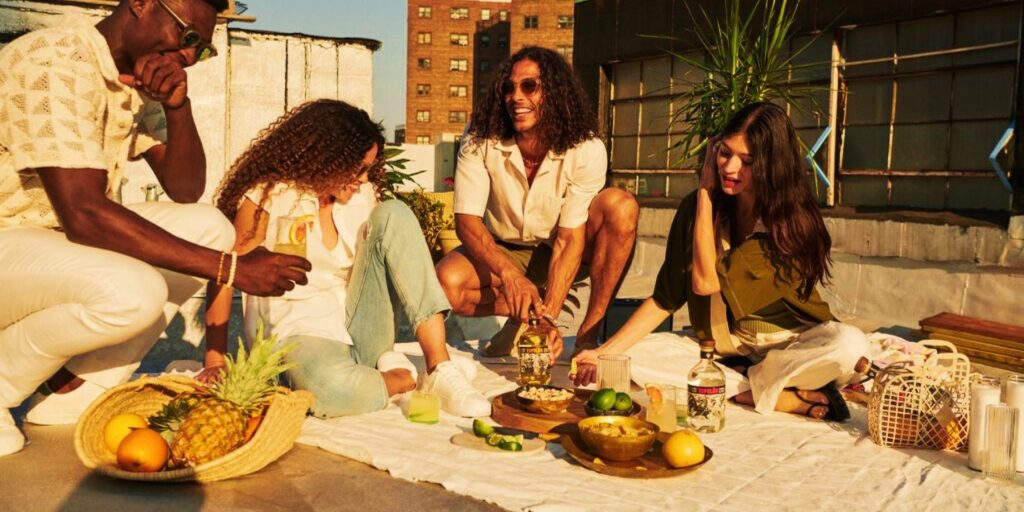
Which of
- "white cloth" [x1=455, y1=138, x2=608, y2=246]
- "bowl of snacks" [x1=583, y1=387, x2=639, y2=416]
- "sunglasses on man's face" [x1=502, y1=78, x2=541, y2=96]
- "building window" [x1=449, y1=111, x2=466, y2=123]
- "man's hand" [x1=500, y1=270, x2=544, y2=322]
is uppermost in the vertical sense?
"building window" [x1=449, y1=111, x2=466, y2=123]

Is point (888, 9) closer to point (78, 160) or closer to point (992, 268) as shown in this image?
point (992, 268)

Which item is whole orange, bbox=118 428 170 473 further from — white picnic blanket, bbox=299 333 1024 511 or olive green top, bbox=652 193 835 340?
olive green top, bbox=652 193 835 340

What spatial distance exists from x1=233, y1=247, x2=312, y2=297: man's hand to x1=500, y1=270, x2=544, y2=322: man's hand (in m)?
1.12

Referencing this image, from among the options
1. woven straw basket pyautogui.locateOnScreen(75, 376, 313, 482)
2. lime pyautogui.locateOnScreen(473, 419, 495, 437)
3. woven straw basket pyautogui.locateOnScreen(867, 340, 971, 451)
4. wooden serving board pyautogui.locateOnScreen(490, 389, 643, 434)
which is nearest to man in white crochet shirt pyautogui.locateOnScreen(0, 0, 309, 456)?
woven straw basket pyautogui.locateOnScreen(75, 376, 313, 482)

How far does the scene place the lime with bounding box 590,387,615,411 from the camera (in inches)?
122

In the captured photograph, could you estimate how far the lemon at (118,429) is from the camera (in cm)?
277

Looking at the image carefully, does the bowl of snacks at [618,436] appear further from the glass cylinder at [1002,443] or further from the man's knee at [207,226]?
the man's knee at [207,226]

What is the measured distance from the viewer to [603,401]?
10.2 ft

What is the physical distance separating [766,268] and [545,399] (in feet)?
3.51

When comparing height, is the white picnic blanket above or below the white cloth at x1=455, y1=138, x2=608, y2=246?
below

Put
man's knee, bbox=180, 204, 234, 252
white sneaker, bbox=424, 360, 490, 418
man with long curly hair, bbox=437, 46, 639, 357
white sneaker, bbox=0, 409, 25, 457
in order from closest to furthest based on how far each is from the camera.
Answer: white sneaker, bbox=0, 409, 25, 457 < man's knee, bbox=180, 204, 234, 252 < white sneaker, bbox=424, 360, 490, 418 < man with long curly hair, bbox=437, 46, 639, 357

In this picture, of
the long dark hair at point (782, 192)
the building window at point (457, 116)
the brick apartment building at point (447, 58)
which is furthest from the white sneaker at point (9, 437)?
the building window at point (457, 116)

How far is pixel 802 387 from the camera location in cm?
360

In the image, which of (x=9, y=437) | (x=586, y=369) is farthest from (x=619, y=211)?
(x=9, y=437)
